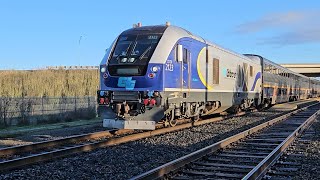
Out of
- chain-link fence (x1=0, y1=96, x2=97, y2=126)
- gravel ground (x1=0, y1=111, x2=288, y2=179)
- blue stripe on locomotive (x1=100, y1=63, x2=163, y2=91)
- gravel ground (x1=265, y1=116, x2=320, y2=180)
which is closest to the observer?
gravel ground (x1=0, y1=111, x2=288, y2=179)

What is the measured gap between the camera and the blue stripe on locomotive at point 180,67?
13.3 meters

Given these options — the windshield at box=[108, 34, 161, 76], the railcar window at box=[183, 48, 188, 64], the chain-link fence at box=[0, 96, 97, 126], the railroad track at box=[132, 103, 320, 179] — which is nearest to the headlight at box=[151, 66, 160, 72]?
the windshield at box=[108, 34, 161, 76]

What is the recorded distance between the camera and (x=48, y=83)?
3188cm

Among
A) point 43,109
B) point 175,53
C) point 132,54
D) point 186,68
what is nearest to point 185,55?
point 186,68

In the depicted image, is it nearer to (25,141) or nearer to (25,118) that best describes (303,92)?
(25,118)

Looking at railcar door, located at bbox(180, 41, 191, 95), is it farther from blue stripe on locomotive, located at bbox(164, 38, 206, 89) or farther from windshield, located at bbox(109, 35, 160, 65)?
windshield, located at bbox(109, 35, 160, 65)

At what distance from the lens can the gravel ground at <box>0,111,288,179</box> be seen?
307 inches

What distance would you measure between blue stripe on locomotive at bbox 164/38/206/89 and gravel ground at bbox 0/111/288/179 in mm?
1859

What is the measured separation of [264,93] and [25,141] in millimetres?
19742

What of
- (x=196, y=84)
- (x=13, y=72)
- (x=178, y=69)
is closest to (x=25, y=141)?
(x=178, y=69)

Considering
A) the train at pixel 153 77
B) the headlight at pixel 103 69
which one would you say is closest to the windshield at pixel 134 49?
the train at pixel 153 77

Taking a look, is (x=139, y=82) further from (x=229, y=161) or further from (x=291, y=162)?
(x=291, y=162)

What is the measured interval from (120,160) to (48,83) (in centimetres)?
2403

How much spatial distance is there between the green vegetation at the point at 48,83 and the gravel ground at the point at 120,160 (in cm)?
1937
